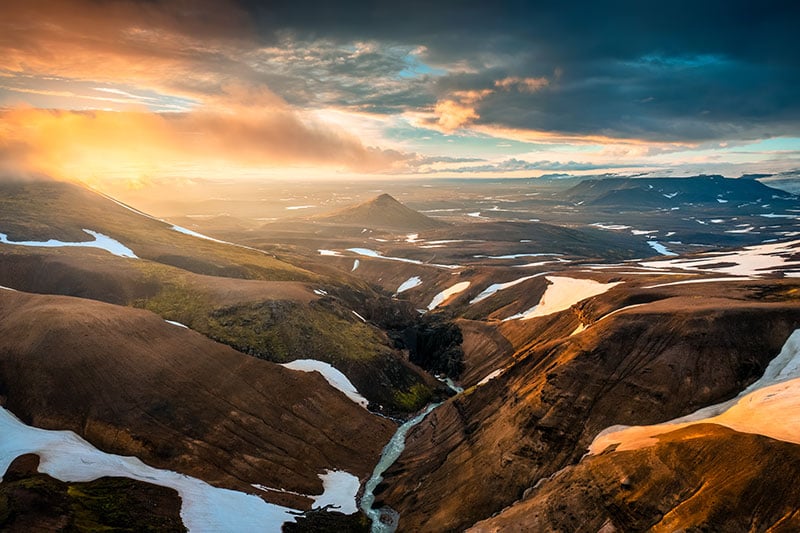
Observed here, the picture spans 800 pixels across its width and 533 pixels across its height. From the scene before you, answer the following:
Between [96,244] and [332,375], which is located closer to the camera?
[332,375]

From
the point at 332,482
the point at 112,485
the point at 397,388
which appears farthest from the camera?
the point at 397,388

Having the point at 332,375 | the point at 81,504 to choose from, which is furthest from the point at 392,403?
the point at 81,504

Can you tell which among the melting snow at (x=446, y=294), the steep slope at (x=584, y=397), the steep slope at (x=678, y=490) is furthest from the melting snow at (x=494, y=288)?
the steep slope at (x=678, y=490)

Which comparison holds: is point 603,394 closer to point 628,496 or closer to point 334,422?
point 628,496

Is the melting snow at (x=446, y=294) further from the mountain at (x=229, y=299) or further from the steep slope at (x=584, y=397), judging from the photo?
the steep slope at (x=584, y=397)

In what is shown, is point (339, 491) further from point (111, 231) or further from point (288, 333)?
point (111, 231)

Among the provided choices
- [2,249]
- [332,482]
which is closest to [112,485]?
[332,482]

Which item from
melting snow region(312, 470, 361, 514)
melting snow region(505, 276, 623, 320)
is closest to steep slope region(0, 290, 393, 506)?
melting snow region(312, 470, 361, 514)

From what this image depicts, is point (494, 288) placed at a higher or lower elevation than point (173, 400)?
higher
